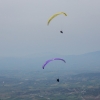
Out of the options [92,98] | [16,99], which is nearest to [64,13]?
[92,98]

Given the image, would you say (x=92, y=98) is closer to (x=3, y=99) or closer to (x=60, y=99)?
(x=60, y=99)

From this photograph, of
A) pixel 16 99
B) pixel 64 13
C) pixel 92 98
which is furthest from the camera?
pixel 16 99

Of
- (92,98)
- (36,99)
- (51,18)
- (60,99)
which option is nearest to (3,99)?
(36,99)

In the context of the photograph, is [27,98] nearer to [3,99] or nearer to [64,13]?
[3,99]

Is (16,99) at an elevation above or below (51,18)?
above

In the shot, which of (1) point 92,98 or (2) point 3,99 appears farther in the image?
(2) point 3,99

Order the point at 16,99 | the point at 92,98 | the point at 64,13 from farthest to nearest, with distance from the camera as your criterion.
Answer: the point at 16,99 → the point at 92,98 → the point at 64,13

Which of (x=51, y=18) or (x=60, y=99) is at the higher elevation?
(x=60, y=99)

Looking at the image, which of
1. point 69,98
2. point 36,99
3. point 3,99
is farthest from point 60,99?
point 3,99

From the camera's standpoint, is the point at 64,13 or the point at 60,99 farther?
the point at 60,99
